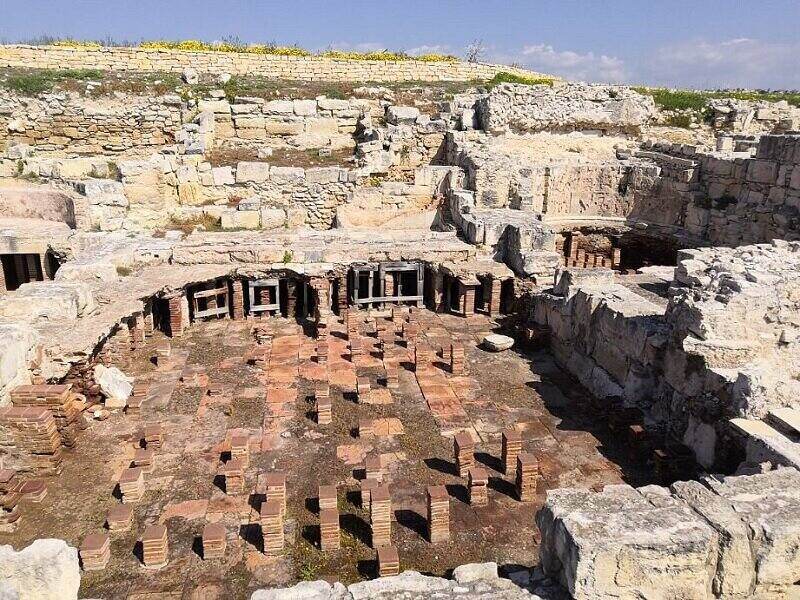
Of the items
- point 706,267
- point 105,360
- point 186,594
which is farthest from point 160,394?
point 706,267

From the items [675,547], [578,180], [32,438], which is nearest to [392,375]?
[32,438]

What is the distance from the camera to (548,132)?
2045 centimetres

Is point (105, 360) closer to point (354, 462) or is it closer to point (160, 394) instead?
point (160, 394)

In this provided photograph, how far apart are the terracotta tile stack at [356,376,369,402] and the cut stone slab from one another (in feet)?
9.28

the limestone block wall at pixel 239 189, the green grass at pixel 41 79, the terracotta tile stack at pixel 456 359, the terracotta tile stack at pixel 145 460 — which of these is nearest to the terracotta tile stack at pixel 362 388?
the terracotta tile stack at pixel 456 359

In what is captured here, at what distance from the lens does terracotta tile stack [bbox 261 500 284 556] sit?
21.5ft

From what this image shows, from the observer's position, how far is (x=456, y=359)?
36.3ft

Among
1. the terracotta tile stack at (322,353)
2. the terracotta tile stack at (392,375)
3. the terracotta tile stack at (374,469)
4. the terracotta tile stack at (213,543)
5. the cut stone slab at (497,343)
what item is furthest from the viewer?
the cut stone slab at (497,343)

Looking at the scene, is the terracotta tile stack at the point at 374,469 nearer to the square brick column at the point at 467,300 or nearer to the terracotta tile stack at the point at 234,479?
the terracotta tile stack at the point at 234,479

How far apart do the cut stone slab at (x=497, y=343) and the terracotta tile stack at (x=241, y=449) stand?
538 cm

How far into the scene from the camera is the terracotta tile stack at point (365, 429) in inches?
353

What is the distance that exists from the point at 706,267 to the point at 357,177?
10.1m

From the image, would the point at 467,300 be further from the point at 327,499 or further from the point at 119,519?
the point at 119,519

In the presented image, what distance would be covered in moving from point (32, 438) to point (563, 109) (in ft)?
59.2
